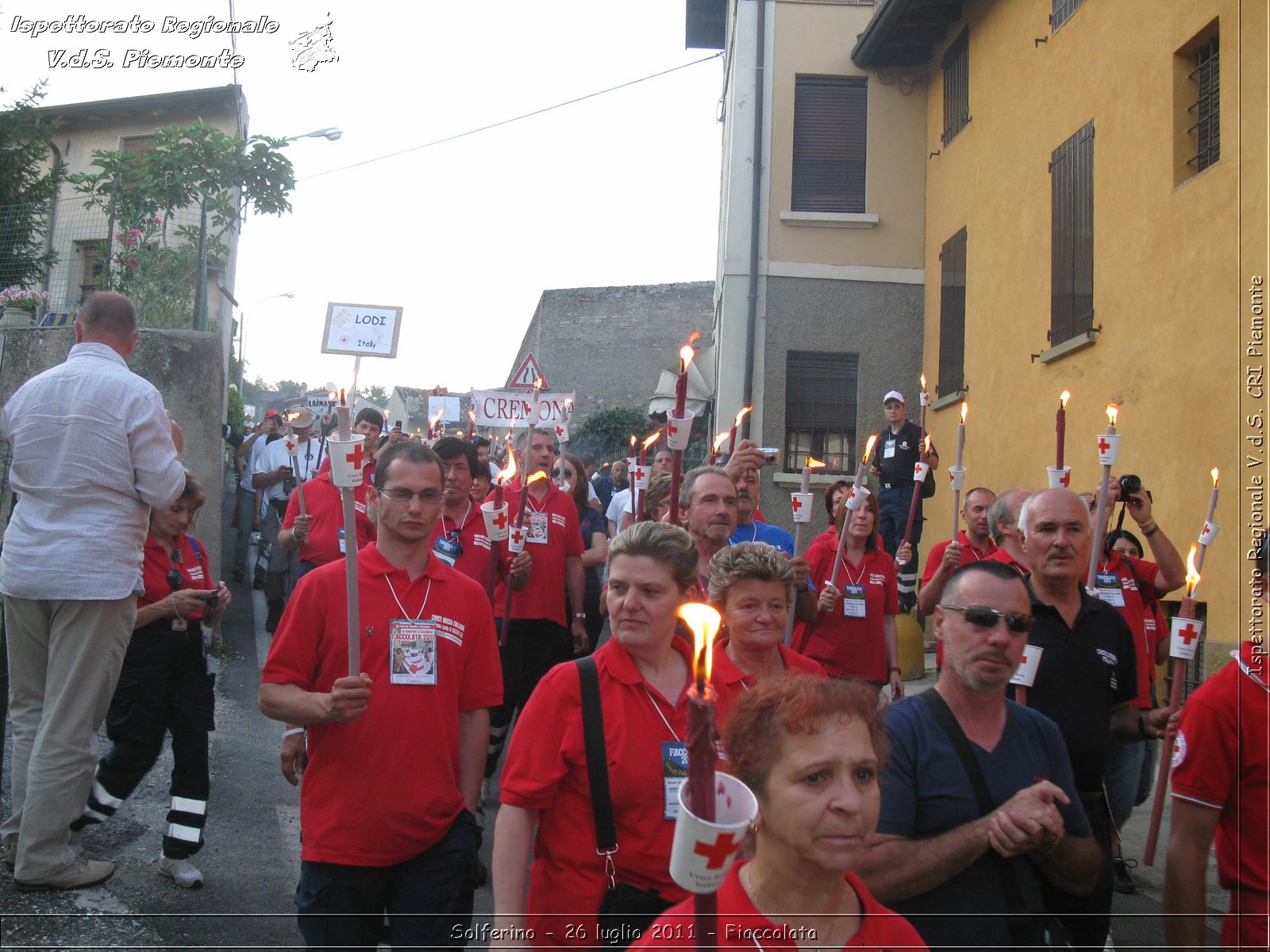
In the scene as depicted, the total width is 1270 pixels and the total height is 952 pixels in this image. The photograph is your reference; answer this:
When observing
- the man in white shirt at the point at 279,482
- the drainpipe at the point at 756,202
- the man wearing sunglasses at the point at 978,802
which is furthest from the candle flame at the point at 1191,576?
the drainpipe at the point at 756,202

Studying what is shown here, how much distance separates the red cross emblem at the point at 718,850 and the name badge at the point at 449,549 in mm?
4932

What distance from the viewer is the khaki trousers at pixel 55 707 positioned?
464cm

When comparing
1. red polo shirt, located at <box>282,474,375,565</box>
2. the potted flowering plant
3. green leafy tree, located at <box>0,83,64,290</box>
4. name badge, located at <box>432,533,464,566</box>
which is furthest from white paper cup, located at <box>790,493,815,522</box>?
green leafy tree, located at <box>0,83,64,290</box>

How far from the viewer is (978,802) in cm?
308

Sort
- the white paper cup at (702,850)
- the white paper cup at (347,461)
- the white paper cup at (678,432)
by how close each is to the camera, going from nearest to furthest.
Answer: the white paper cup at (702,850)
the white paper cup at (347,461)
the white paper cup at (678,432)

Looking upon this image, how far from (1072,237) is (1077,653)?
7.56m

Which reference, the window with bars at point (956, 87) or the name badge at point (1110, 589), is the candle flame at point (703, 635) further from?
the window with bars at point (956, 87)

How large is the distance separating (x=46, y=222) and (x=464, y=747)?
367 inches

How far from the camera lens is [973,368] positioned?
43.6 ft

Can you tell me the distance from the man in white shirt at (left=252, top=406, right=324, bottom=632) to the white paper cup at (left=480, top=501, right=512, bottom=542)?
5.49m

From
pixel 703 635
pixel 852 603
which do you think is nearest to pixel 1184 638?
pixel 852 603

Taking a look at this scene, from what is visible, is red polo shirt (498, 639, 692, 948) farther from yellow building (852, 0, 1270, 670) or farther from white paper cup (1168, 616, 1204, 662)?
white paper cup (1168, 616, 1204, 662)

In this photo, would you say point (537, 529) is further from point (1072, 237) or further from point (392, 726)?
point (1072, 237)

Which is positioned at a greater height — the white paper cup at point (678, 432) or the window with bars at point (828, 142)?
the window with bars at point (828, 142)
